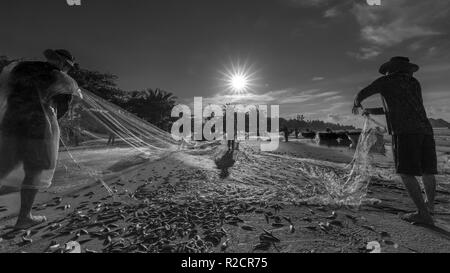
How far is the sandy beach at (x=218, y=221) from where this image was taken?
2902 millimetres

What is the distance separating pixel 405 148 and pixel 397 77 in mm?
1126

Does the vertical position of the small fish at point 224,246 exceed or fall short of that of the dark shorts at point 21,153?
it falls short

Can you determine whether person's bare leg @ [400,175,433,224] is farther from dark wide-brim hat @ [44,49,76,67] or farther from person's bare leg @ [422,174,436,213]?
dark wide-brim hat @ [44,49,76,67]

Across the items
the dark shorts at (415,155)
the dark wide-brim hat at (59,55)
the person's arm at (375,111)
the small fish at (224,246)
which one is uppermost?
the dark wide-brim hat at (59,55)

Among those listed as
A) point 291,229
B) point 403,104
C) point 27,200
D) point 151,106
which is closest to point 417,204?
point 403,104

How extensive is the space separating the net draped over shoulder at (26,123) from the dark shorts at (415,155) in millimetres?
5240

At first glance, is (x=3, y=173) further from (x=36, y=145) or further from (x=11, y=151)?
(x=36, y=145)

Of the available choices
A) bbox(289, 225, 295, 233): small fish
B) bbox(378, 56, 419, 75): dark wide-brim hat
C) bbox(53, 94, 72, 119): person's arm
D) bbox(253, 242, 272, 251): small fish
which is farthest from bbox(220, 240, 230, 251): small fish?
bbox(378, 56, 419, 75): dark wide-brim hat

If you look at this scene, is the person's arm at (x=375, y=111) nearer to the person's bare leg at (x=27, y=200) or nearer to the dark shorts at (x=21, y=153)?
the dark shorts at (x=21, y=153)

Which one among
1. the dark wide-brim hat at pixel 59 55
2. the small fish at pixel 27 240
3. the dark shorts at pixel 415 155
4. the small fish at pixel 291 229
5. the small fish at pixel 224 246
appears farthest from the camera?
the dark wide-brim hat at pixel 59 55

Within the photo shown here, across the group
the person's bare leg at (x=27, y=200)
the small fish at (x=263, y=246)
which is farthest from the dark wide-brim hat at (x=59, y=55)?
the small fish at (x=263, y=246)

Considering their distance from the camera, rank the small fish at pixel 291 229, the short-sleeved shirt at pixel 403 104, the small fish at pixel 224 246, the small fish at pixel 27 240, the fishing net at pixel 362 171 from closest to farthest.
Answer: the small fish at pixel 224 246 < the small fish at pixel 27 240 < the small fish at pixel 291 229 < the short-sleeved shirt at pixel 403 104 < the fishing net at pixel 362 171

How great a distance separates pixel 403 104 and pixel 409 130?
419 mm
